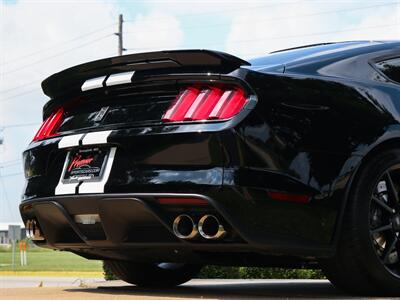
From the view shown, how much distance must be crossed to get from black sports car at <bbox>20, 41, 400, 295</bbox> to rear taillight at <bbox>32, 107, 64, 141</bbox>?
0.13 meters

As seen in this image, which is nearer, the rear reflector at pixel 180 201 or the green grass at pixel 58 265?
the rear reflector at pixel 180 201

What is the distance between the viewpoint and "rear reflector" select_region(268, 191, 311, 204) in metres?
3.96

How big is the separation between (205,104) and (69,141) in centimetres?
93

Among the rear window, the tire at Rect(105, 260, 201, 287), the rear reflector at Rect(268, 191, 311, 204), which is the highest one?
the rear window

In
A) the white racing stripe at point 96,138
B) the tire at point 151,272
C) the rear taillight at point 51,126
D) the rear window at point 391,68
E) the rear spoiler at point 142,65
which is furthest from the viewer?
the tire at point 151,272

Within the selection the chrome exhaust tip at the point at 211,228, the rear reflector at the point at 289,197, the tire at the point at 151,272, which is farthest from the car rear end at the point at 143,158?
the tire at the point at 151,272

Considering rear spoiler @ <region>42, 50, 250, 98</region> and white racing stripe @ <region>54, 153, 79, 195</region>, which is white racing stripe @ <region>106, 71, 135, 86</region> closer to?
rear spoiler @ <region>42, 50, 250, 98</region>

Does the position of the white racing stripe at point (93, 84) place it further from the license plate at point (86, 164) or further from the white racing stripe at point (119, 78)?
the license plate at point (86, 164)

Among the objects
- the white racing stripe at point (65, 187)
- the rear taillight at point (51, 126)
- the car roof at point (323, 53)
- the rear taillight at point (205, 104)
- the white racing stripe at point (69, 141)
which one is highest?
the car roof at point (323, 53)

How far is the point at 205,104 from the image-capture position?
4.06m

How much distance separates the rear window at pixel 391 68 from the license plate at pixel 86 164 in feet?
5.74

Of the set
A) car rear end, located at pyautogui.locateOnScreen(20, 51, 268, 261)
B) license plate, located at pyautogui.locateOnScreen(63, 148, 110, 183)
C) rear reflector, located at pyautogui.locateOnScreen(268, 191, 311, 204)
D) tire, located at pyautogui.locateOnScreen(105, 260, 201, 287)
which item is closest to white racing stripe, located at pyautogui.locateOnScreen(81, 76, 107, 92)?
car rear end, located at pyautogui.locateOnScreen(20, 51, 268, 261)

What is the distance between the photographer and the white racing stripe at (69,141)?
446cm

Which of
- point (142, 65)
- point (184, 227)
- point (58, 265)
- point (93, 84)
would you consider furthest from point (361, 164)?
point (58, 265)
